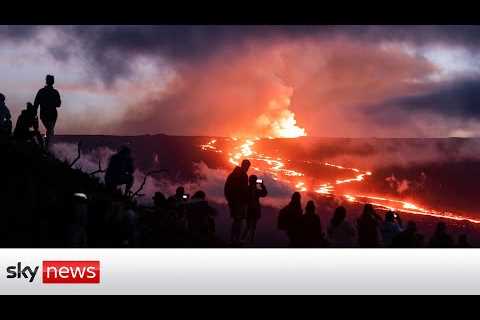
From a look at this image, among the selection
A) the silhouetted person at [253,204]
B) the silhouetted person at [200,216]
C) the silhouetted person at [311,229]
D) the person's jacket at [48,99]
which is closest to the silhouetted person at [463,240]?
the silhouetted person at [311,229]

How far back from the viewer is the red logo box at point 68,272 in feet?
30.2

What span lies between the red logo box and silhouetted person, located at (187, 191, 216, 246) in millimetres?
3466

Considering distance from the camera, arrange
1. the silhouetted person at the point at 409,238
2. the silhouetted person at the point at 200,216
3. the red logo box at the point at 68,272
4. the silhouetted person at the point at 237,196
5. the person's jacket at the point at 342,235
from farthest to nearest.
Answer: the silhouetted person at the point at 200,216 → the silhouetted person at the point at 237,196 → the silhouetted person at the point at 409,238 → the person's jacket at the point at 342,235 → the red logo box at the point at 68,272

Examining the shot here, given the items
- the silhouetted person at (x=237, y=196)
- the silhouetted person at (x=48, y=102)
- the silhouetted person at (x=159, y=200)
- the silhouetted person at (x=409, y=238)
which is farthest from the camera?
the silhouetted person at (x=159, y=200)

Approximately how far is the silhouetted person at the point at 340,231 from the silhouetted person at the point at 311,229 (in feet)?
0.89

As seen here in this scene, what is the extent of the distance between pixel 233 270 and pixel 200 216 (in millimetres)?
3221

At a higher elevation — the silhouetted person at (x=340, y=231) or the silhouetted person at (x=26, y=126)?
the silhouetted person at (x=26, y=126)

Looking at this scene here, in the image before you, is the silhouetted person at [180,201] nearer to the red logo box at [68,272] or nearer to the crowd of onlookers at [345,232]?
the crowd of onlookers at [345,232]

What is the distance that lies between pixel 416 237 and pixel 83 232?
5526 mm

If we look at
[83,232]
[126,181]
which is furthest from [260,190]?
[83,232]

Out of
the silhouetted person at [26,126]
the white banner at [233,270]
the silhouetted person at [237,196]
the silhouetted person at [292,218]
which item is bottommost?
the white banner at [233,270]

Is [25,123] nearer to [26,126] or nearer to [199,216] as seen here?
[26,126]

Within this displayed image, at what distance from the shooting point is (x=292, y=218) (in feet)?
36.9

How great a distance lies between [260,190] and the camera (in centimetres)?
1213
